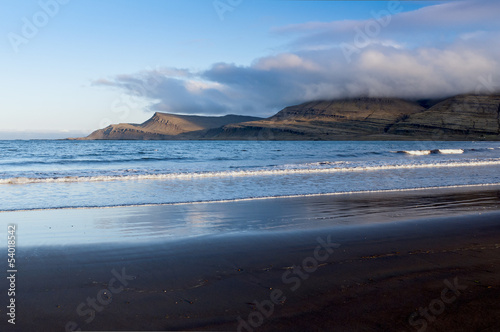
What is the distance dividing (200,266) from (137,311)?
170 cm

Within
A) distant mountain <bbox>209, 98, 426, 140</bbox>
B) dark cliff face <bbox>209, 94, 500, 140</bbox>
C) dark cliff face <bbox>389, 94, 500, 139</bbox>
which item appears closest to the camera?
dark cliff face <bbox>389, 94, 500, 139</bbox>

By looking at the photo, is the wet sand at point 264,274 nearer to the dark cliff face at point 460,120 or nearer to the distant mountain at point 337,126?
the distant mountain at point 337,126

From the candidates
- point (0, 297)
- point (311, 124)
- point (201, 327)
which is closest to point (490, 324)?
point (201, 327)

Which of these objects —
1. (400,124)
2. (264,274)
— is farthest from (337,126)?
(264,274)

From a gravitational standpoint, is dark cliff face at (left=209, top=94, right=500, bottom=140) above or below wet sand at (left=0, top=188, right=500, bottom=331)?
above

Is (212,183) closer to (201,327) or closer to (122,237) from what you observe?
(122,237)

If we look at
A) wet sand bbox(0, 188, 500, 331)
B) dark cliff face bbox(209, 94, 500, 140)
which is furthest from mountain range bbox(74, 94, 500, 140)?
wet sand bbox(0, 188, 500, 331)

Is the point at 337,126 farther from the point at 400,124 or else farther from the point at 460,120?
the point at 460,120

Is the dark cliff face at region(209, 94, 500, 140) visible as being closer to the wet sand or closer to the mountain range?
the mountain range

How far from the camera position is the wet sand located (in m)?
4.04

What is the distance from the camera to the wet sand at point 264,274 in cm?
404

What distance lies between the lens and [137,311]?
4.24 m

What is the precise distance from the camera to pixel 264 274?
216 inches

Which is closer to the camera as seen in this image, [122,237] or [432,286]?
[432,286]
